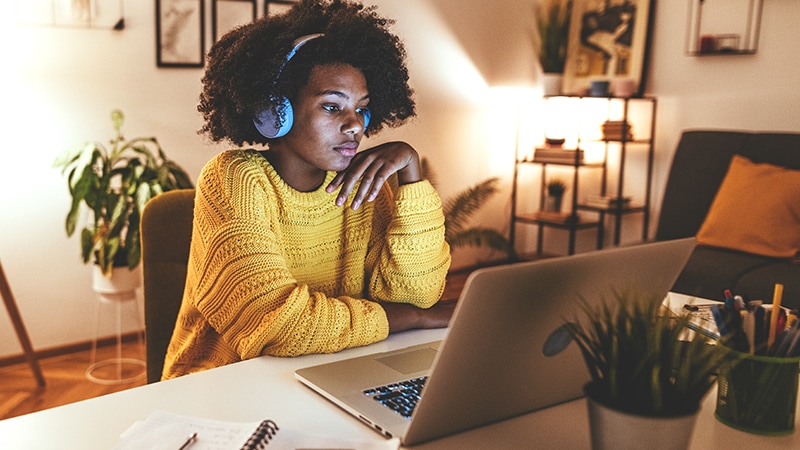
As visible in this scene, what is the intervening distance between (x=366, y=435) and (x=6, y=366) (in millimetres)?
2771

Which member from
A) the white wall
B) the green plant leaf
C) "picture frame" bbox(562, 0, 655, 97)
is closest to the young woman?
the white wall

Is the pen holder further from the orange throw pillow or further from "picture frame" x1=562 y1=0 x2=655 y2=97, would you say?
"picture frame" x1=562 y1=0 x2=655 y2=97

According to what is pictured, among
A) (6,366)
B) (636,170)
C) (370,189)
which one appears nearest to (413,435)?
(370,189)

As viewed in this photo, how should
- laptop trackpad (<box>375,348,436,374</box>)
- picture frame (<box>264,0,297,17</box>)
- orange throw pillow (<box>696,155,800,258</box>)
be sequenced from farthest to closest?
picture frame (<box>264,0,297,17</box>)
orange throw pillow (<box>696,155,800,258</box>)
laptop trackpad (<box>375,348,436,374</box>)

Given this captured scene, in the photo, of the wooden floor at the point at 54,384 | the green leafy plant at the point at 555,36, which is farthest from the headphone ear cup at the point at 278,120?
the green leafy plant at the point at 555,36

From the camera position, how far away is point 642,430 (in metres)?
0.71

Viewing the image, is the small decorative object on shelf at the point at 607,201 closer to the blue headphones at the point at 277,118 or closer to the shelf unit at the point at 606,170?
the shelf unit at the point at 606,170

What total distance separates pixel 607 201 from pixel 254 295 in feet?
11.0

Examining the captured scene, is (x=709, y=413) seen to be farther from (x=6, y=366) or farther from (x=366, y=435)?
(x=6, y=366)

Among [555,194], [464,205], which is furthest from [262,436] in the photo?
[555,194]

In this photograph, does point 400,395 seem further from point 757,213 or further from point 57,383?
point 757,213

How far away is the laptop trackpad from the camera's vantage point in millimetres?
1105

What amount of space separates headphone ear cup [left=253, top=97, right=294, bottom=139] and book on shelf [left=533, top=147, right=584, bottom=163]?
308cm

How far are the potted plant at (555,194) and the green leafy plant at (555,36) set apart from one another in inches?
27.9
